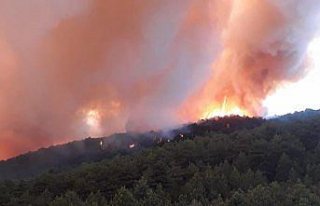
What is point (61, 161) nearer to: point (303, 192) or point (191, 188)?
point (191, 188)

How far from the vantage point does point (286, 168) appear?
68.6 m

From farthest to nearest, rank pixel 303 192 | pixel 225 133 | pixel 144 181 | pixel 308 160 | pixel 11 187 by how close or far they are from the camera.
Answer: pixel 225 133 → pixel 308 160 → pixel 11 187 → pixel 144 181 → pixel 303 192

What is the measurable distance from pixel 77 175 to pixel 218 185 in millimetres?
15802

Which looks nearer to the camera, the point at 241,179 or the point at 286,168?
the point at 241,179

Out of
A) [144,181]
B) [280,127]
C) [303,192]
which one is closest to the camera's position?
[303,192]

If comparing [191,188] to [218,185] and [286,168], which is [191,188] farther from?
[286,168]

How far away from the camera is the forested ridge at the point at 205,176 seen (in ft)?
174

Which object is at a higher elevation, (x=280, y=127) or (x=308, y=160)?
(x=280, y=127)

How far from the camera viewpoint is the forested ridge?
174 ft

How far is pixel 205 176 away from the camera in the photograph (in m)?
62.2

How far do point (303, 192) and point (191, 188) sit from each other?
42.5 ft

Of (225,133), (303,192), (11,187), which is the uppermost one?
(225,133)

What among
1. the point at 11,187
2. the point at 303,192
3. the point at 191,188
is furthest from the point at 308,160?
the point at 11,187

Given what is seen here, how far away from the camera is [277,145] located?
7475 cm
